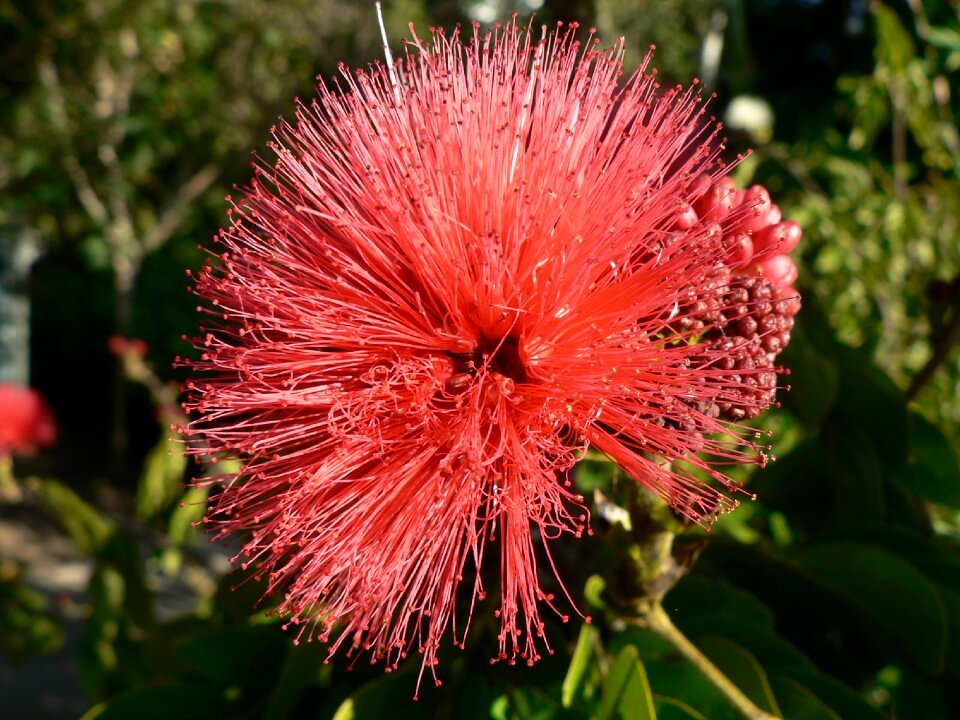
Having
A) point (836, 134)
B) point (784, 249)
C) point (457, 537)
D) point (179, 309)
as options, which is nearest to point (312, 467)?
point (457, 537)

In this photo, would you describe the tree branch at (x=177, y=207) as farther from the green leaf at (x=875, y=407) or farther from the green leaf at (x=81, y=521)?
the green leaf at (x=875, y=407)

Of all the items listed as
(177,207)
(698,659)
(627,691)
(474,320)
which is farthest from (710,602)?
(177,207)

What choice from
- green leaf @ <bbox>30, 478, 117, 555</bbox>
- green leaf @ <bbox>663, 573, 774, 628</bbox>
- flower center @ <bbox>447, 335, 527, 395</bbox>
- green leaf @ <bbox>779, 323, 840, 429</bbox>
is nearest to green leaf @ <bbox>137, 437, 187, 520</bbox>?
green leaf @ <bbox>30, 478, 117, 555</bbox>

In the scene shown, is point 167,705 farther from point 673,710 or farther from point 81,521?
point 81,521

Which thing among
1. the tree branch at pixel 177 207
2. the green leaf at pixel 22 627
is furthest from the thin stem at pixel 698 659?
the tree branch at pixel 177 207

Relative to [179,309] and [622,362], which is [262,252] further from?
[179,309]
